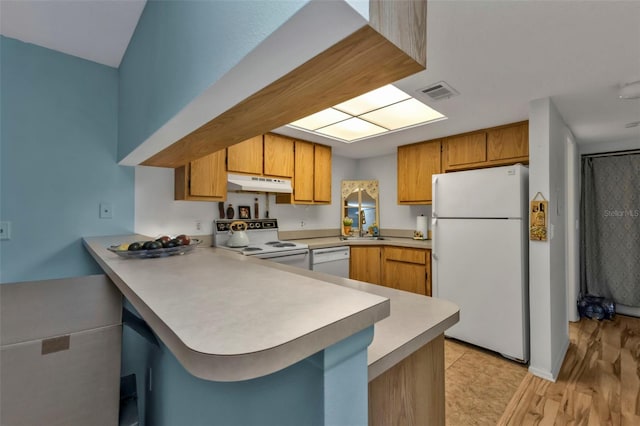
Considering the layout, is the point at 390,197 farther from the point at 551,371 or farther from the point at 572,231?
the point at 551,371

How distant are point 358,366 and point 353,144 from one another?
322 centimetres

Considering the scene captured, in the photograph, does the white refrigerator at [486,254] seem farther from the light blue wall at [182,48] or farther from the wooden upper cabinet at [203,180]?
the light blue wall at [182,48]

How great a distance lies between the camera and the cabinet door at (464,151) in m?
2.87

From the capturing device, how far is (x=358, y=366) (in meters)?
0.55

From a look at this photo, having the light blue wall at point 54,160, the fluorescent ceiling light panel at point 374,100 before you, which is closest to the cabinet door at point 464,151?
the fluorescent ceiling light panel at point 374,100

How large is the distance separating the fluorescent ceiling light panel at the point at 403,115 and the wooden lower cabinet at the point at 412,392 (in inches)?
78.2

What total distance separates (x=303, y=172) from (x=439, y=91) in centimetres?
171

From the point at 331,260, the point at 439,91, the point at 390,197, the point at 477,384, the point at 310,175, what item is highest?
the point at 439,91

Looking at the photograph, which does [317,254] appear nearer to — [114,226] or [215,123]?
Result: [114,226]

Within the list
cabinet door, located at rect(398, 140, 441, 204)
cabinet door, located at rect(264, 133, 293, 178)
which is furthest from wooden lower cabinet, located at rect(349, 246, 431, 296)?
cabinet door, located at rect(264, 133, 293, 178)

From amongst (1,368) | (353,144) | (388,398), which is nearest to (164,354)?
(1,368)

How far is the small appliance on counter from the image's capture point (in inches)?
102

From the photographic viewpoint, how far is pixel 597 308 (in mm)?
3271

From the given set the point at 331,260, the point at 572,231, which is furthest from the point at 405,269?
the point at 572,231
